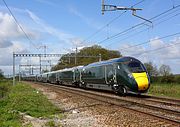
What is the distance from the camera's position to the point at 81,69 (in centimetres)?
4112

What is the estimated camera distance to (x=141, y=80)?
2345 centimetres

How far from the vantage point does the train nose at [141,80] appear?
23312 millimetres

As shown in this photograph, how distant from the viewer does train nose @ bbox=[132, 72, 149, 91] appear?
2331cm

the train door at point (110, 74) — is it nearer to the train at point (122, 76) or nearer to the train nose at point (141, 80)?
the train at point (122, 76)

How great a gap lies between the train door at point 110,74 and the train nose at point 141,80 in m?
2.82

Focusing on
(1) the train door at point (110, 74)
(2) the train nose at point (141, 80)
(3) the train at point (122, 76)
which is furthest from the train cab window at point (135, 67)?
(1) the train door at point (110, 74)

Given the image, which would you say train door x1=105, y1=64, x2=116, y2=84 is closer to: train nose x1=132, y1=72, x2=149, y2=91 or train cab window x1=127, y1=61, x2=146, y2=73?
train cab window x1=127, y1=61, x2=146, y2=73

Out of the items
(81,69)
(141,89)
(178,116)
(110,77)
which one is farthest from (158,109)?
(81,69)

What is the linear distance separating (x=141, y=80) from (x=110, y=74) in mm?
4255

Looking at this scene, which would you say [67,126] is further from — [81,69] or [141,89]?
[81,69]

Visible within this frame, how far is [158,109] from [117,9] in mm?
12230

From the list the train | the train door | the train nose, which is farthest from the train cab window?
the train door

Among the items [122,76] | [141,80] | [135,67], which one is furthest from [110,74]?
[141,80]

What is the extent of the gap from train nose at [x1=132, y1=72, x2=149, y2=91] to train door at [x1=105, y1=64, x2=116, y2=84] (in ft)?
9.26
